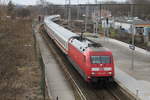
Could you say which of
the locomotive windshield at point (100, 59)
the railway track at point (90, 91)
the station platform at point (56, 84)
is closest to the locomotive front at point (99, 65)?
the locomotive windshield at point (100, 59)

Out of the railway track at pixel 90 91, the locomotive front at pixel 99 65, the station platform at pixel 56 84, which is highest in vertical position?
the locomotive front at pixel 99 65

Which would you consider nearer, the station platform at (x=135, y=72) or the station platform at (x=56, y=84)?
the station platform at (x=56, y=84)

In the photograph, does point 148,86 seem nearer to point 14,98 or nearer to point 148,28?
point 14,98

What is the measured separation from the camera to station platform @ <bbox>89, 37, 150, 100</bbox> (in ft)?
64.7

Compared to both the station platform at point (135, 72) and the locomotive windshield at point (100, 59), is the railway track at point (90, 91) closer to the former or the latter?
the station platform at point (135, 72)

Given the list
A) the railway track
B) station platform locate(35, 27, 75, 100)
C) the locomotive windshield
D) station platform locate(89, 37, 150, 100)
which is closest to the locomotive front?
the locomotive windshield

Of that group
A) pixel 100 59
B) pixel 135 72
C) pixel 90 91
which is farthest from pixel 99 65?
pixel 135 72

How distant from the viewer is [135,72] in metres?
25.8

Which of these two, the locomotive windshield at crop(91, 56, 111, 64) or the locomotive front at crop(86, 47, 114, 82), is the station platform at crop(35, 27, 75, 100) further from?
the locomotive windshield at crop(91, 56, 111, 64)

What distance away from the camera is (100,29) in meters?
70.4

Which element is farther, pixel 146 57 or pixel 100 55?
pixel 146 57

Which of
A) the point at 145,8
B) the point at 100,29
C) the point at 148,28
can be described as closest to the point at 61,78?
the point at 148,28

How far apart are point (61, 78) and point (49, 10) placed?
124752 millimetres

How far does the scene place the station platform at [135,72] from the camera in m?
19.7
